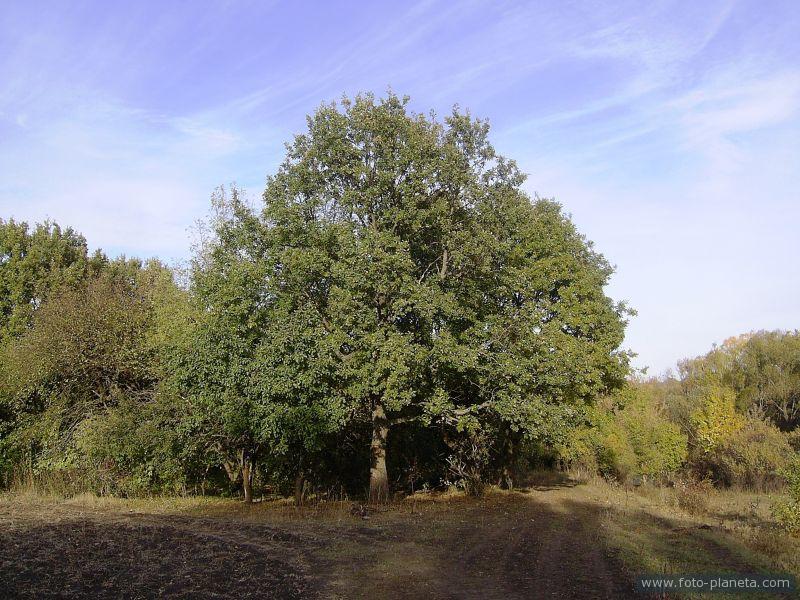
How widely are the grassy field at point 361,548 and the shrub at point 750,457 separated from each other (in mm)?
15136

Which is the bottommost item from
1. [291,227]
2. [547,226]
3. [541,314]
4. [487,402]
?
[487,402]

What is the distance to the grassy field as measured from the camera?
8.12m

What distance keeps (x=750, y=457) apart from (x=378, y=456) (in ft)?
78.1

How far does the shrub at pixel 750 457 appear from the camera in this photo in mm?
29859

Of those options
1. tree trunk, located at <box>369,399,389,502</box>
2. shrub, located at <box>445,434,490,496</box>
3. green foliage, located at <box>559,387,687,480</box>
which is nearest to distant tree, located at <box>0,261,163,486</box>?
tree trunk, located at <box>369,399,389,502</box>

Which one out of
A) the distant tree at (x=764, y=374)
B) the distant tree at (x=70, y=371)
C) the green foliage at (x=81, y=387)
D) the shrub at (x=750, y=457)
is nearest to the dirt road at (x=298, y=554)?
the green foliage at (x=81, y=387)

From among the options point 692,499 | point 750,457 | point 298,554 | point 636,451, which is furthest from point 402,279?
point 750,457

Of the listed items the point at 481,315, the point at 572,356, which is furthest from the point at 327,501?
the point at 572,356

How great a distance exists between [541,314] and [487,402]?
3.04 m

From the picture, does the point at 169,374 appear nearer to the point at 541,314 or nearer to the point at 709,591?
the point at 541,314

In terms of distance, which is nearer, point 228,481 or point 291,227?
point 291,227

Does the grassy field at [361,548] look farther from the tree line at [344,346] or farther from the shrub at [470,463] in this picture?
the shrub at [470,463]

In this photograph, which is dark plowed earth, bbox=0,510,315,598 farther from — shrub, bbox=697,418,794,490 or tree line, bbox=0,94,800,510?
shrub, bbox=697,418,794,490

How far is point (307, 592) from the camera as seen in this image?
7.96 metres
